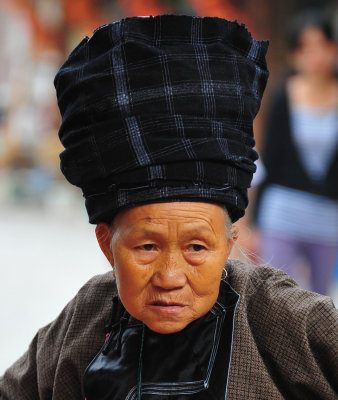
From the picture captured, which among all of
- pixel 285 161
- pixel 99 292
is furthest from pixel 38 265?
pixel 99 292

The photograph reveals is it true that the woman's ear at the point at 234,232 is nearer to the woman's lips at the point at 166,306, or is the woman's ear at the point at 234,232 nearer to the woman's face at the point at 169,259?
the woman's face at the point at 169,259

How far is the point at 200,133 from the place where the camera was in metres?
1.67

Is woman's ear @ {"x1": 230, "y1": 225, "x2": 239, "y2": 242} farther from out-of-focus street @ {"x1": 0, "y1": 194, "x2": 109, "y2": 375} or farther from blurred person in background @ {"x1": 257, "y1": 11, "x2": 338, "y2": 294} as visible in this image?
out-of-focus street @ {"x1": 0, "y1": 194, "x2": 109, "y2": 375}

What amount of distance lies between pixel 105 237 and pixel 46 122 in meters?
9.52

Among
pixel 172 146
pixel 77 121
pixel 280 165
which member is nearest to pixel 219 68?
pixel 172 146

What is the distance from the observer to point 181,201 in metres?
1.70

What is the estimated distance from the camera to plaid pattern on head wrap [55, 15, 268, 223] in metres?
1.66

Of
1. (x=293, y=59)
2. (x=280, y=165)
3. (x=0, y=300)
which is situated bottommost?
(x=0, y=300)

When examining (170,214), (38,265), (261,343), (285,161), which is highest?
(170,214)

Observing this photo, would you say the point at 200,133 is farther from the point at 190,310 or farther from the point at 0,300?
the point at 0,300

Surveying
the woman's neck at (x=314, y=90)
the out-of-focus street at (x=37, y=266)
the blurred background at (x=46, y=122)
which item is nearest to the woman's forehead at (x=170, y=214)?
the woman's neck at (x=314, y=90)

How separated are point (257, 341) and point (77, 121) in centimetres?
76

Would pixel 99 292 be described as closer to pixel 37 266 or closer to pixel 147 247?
pixel 147 247

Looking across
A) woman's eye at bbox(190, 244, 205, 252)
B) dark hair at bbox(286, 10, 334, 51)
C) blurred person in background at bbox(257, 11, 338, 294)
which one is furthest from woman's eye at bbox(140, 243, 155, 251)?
dark hair at bbox(286, 10, 334, 51)
